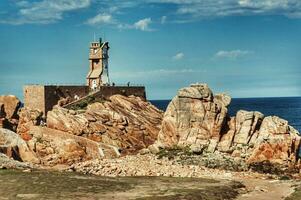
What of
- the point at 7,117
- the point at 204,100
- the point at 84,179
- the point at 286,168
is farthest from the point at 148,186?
the point at 7,117

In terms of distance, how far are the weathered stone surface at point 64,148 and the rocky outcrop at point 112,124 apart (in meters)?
1.55

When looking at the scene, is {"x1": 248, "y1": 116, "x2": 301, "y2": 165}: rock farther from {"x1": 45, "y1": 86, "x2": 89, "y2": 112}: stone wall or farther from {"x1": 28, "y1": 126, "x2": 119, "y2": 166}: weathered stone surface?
{"x1": 45, "y1": 86, "x2": 89, "y2": 112}: stone wall

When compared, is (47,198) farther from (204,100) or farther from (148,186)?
(204,100)

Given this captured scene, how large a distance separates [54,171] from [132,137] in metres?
19.3

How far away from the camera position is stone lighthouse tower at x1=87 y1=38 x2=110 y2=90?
101 metres

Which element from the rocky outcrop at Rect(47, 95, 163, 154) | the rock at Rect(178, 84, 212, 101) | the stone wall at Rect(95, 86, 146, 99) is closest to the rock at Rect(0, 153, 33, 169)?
the rocky outcrop at Rect(47, 95, 163, 154)

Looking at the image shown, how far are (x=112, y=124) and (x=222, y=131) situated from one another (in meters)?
16.5

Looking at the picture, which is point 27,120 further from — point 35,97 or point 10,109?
point 10,109

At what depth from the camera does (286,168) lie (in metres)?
64.4

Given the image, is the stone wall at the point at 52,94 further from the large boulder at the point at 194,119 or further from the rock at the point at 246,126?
the rock at the point at 246,126

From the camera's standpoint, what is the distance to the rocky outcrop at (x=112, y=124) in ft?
251

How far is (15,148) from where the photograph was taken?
7150cm

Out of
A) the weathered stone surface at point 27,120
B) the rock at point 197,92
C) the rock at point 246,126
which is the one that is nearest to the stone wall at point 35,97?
the weathered stone surface at point 27,120

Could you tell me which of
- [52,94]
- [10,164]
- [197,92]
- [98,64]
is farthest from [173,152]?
[98,64]
